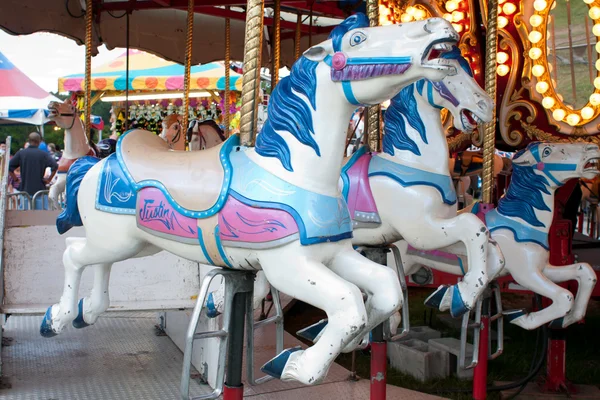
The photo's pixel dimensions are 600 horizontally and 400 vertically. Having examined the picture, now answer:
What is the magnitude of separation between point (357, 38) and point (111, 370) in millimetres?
2291

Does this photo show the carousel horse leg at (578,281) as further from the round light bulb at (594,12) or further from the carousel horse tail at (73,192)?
the carousel horse tail at (73,192)

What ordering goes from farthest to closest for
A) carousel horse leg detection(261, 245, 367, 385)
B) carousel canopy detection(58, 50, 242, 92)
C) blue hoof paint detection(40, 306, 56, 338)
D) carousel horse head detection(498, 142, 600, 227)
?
carousel canopy detection(58, 50, 242, 92), carousel horse head detection(498, 142, 600, 227), blue hoof paint detection(40, 306, 56, 338), carousel horse leg detection(261, 245, 367, 385)

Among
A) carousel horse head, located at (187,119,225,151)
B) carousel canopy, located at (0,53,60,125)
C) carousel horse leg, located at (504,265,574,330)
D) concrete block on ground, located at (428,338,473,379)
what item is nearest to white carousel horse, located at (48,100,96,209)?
carousel horse head, located at (187,119,225,151)

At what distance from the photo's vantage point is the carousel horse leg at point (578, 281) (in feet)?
10.4

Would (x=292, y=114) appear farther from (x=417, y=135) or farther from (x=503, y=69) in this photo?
(x=503, y=69)

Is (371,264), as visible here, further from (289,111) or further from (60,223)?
(60,223)

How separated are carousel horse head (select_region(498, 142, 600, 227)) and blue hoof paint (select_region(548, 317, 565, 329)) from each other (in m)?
0.46

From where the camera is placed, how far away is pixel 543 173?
3193 mm

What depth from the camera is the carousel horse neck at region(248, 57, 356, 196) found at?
1.58 metres

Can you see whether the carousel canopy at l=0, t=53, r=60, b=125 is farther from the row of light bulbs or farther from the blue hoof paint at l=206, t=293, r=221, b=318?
the blue hoof paint at l=206, t=293, r=221, b=318

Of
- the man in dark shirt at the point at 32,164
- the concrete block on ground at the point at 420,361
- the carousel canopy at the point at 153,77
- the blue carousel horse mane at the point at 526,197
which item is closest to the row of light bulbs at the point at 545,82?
the blue carousel horse mane at the point at 526,197

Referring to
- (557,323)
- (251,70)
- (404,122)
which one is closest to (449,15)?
(404,122)

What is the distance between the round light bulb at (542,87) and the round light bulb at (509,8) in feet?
1.43

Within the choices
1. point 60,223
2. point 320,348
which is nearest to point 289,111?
point 320,348
